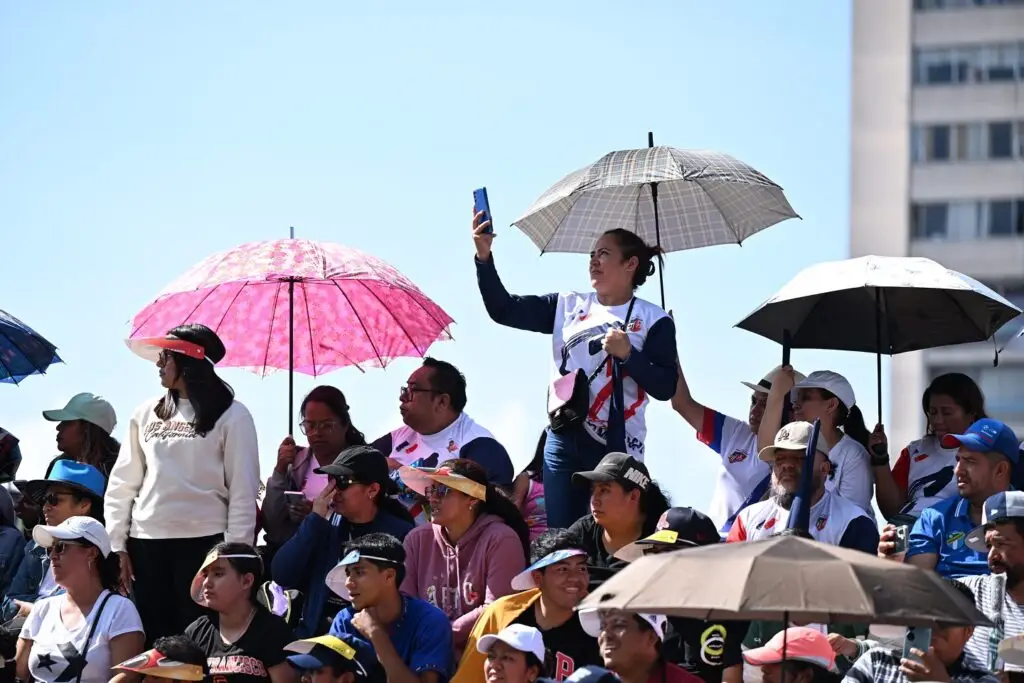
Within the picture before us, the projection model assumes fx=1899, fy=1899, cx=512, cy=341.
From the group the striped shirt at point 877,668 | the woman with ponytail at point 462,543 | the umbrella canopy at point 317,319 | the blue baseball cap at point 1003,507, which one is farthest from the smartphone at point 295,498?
the blue baseball cap at point 1003,507

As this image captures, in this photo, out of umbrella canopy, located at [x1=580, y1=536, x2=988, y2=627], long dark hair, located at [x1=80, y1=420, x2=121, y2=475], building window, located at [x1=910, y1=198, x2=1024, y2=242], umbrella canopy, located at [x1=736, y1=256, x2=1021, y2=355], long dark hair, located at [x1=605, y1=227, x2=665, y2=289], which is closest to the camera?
umbrella canopy, located at [x1=580, y1=536, x2=988, y2=627]

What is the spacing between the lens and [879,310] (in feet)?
33.3

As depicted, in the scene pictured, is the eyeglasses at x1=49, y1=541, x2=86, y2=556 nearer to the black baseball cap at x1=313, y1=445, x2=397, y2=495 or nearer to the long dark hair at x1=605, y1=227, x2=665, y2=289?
the black baseball cap at x1=313, y1=445, x2=397, y2=495

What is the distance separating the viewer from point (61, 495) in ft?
31.6

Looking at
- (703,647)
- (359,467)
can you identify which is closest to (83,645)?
(359,467)

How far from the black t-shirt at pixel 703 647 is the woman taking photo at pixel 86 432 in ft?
12.6

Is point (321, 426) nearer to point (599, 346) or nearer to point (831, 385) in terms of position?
point (599, 346)

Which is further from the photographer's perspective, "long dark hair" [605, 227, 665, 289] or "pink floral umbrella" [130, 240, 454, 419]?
"pink floral umbrella" [130, 240, 454, 419]

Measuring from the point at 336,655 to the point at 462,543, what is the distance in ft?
3.36

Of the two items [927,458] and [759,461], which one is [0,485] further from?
[927,458]

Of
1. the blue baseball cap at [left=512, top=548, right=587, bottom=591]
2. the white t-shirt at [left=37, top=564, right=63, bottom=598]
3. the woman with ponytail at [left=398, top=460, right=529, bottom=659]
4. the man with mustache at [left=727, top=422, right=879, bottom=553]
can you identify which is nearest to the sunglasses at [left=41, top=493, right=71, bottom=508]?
the white t-shirt at [left=37, top=564, right=63, bottom=598]

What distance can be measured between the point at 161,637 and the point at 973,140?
189ft

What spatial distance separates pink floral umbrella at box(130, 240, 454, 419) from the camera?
34.2ft

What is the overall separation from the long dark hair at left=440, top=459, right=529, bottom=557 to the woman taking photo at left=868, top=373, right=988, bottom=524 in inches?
75.0
